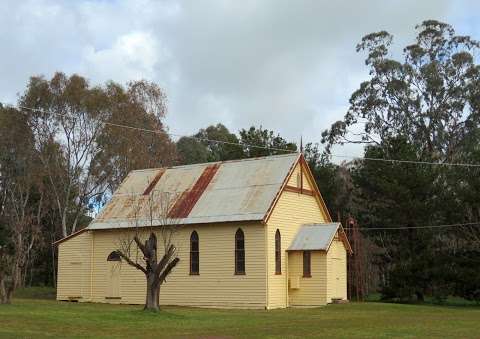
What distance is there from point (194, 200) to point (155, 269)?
11.8 meters

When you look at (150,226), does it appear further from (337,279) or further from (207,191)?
(337,279)

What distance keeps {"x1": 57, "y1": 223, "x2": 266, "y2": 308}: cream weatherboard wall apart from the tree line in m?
14.1

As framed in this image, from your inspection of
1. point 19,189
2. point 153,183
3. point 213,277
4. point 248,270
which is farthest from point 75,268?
point 19,189

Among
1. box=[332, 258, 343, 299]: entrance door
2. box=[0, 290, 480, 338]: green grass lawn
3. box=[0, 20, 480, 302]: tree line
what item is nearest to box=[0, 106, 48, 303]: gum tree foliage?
box=[0, 20, 480, 302]: tree line

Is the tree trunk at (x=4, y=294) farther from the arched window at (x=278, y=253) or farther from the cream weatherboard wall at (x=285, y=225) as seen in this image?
the arched window at (x=278, y=253)

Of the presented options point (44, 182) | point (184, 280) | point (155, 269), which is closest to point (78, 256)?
point (184, 280)

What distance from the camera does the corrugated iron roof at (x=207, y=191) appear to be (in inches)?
1634

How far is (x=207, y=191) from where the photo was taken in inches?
1747

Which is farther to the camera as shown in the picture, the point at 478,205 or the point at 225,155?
the point at 225,155

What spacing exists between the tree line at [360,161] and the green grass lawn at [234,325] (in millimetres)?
17402

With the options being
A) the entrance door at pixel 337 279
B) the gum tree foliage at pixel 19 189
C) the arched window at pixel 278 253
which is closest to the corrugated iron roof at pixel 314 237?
the arched window at pixel 278 253

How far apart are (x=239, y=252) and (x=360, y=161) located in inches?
962

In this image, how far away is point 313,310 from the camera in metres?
37.5

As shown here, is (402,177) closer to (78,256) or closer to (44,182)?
(78,256)
